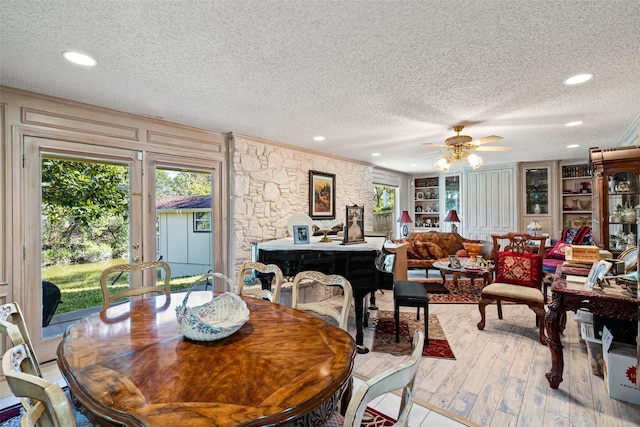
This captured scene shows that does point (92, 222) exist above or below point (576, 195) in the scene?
below

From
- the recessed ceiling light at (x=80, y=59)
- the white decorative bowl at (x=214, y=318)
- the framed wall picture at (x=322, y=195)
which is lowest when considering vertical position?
the white decorative bowl at (x=214, y=318)

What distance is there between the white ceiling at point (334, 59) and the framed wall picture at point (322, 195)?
1625 millimetres

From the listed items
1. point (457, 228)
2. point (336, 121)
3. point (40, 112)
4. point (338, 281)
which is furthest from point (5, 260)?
point (457, 228)

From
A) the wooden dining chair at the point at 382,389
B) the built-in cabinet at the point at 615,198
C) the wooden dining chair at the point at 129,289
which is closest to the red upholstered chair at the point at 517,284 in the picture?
the built-in cabinet at the point at 615,198

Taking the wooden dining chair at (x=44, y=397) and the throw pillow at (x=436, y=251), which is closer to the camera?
the wooden dining chair at (x=44, y=397)

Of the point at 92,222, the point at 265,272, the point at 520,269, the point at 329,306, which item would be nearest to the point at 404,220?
the point at 520,269

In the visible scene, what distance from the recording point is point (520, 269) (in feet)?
11.3

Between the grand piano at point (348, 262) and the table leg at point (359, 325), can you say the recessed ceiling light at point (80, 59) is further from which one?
the table leg at point (359, 325)

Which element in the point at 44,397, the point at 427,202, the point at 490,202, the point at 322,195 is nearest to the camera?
the point at 44,397

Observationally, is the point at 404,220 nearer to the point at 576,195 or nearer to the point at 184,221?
the point at 576,195

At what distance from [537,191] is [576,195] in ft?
2.31

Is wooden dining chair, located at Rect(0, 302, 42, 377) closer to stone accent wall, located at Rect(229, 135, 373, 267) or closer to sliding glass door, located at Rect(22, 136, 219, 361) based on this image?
sliding glass door, located at Rect(22, 136, 219, 361)

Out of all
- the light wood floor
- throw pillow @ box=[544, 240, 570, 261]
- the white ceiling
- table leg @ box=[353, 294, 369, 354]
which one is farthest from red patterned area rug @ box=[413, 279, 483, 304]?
the white ceiling

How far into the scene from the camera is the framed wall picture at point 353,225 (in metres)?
3.17
